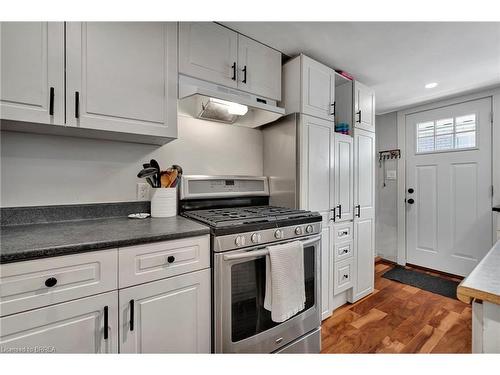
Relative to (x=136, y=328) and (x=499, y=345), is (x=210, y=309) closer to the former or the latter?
(x=136, y=328)

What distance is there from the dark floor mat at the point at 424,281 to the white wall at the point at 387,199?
0.39 m

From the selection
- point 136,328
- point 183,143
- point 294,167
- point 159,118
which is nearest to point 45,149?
point 159,118

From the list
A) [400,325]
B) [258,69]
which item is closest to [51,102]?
[258,69]

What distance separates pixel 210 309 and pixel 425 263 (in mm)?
3123

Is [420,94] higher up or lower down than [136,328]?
higher up

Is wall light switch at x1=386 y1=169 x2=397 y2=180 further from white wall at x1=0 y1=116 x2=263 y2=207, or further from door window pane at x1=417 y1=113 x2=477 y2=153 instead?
white wall at x1=0 y1=116 x2=263 y2=207

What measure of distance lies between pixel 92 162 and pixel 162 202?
0.47 meters

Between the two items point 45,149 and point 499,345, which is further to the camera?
point 45,149

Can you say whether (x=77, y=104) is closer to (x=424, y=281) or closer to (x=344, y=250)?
(x=344, y=250)

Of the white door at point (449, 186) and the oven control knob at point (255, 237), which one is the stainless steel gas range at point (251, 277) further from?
the white door at point (449, 186)

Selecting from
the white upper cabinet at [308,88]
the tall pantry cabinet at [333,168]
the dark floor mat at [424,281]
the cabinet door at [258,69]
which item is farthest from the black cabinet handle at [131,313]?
the dark floor mat at [424,281]

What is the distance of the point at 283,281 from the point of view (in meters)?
1.31

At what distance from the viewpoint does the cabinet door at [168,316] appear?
99 cm

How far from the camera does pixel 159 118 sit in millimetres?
1354
